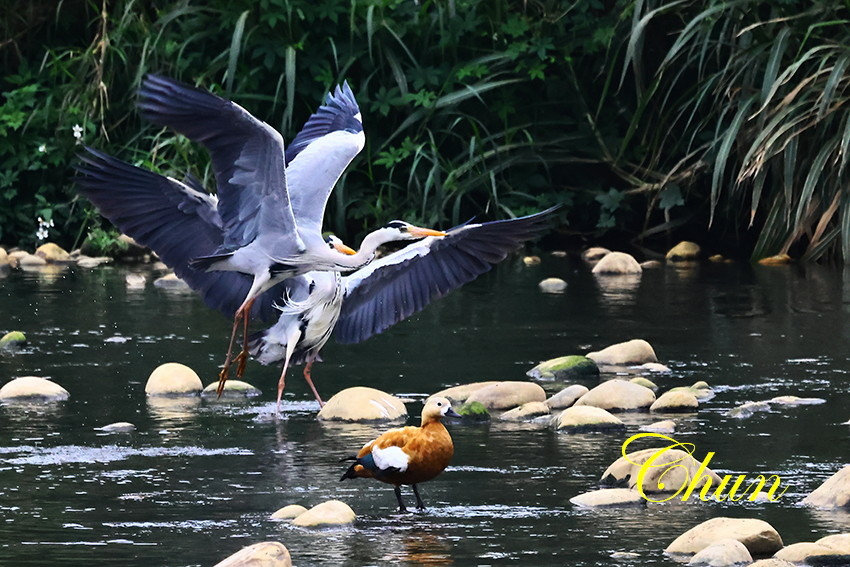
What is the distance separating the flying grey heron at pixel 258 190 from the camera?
21.4 ft

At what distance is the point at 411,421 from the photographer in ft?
22.8

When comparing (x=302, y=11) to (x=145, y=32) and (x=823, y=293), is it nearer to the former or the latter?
(x=145, y=32)

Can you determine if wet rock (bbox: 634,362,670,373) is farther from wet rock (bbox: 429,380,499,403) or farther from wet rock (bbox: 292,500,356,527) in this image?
wet rock (bbox: 292,500,356,527)

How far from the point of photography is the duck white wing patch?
5.34 metres

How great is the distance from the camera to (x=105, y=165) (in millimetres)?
7570

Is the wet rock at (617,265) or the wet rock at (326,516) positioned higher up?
the wet rock at (617,265)

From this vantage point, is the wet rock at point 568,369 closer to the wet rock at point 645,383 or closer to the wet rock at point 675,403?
the wet rock at point 645,383

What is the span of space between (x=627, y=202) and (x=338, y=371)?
5.98 m

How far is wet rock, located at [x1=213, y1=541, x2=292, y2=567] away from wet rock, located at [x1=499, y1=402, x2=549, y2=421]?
2.68 metres

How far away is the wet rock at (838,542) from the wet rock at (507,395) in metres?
2.70


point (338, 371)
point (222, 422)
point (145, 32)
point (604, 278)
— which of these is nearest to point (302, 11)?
point (145, 32)

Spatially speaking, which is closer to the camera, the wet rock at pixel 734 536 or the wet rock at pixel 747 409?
the wet rock at pixel 734 536

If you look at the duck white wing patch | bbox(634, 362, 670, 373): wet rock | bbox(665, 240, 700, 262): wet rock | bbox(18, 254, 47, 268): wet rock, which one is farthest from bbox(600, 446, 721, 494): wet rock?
bbox(18, 254, 47, 268): wet rock

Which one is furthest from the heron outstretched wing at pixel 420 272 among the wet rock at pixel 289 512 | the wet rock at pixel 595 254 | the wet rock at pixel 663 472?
the wet rock at pixel 595 254
